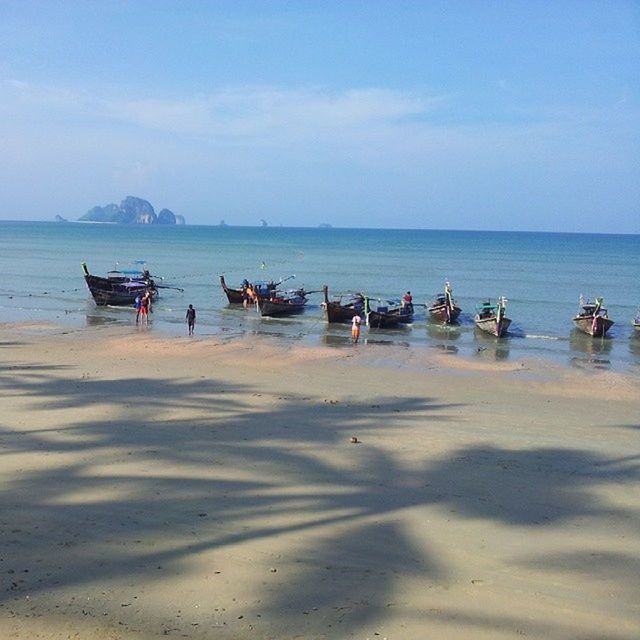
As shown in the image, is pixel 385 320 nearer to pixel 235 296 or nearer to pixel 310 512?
pixel 235 296

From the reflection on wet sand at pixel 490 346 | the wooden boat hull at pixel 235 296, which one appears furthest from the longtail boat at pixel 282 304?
the reflection on wet sand at pixel 490 346

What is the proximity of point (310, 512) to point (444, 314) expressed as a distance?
27335 mm

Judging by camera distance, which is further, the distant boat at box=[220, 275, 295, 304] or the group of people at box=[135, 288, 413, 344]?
the distant boat at box=[220, 275, 295, 304]

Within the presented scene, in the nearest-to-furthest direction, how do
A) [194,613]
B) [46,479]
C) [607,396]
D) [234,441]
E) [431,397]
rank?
[194,613]
[46,479]
[234,441]
[431,397]
[607,396]

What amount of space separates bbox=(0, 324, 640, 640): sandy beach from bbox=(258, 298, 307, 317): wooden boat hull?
17909 millimetres

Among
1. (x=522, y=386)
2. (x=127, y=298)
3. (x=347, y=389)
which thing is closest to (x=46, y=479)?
(x=347, y=389)

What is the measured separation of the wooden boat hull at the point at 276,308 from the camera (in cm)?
3781

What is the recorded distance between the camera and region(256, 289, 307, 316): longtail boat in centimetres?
3788

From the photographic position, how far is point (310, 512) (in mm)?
10266

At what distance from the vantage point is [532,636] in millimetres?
7258

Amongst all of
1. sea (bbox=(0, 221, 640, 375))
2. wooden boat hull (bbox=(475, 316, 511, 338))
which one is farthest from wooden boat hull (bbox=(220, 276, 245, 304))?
wooden boat hull (bbox=(475, 316, 511, 338))

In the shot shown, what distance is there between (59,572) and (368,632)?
3547mm

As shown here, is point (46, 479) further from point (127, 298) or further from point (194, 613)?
point (127, 298)

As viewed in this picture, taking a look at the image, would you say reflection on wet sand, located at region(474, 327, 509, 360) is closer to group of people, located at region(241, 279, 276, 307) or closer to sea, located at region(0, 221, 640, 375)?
sea, located at region(0, 221, 640, 375)
